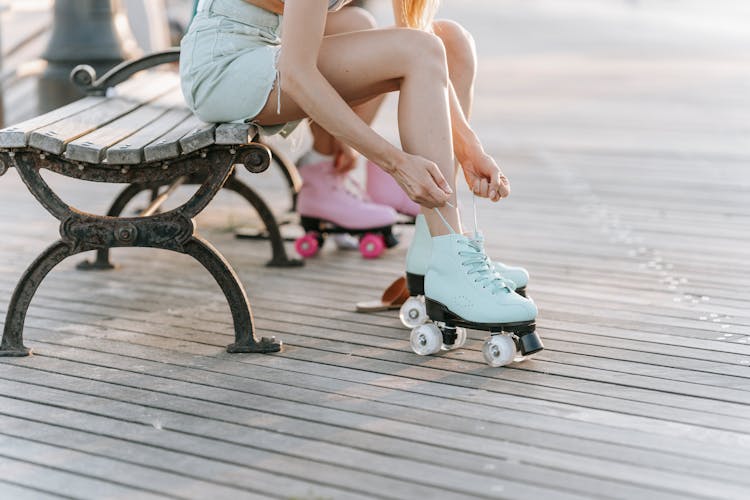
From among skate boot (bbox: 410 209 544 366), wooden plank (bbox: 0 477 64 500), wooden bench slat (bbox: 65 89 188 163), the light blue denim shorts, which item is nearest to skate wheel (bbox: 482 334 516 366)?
skate boot (bbox: 410 209 544 366)

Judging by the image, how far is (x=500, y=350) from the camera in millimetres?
2311

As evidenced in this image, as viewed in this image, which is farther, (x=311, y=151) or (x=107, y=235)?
(x=311, y=151)

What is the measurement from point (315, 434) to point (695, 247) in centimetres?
193

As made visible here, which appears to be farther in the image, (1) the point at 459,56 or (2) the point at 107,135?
(1) the point at 459,56

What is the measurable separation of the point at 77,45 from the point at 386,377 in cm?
A: 395

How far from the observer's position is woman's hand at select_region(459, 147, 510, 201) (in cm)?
248

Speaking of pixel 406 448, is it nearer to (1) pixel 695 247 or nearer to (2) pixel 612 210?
(1) pixel 695 247

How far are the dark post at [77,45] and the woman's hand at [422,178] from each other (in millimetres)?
3741

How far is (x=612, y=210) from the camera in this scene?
4094mm

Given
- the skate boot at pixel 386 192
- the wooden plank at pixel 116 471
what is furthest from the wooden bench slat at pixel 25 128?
the skate boot at pixel 386 192

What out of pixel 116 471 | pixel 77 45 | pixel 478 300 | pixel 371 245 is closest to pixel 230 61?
pixel 478 300

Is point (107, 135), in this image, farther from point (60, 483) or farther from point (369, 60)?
point (60, 483)

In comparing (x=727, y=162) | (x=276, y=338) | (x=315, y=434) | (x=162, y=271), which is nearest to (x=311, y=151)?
(x=162, y=271)

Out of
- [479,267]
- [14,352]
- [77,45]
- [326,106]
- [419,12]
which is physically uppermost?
[419,12]
